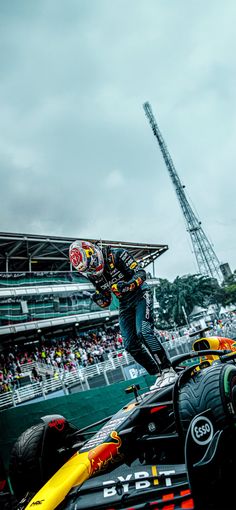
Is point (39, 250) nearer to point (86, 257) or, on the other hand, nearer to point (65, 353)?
point (65, 353)

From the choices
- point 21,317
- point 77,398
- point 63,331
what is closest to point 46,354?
point 21,317

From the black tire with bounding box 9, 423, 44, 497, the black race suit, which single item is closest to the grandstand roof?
the black race suit

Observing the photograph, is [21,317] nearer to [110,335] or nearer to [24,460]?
[110,335]

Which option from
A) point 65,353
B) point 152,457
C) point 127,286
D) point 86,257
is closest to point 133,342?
point 127,286

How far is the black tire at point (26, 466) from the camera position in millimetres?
2830

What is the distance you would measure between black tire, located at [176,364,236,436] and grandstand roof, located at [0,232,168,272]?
21099 millimetres

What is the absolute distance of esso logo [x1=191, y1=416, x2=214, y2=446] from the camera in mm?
2180

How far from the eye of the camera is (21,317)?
79.2 ft

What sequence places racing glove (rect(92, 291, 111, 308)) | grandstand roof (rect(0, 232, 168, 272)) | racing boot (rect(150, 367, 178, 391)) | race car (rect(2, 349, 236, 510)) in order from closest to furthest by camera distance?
1. race car (rect(2, 349, 236, 510))
2. racing boot (rect(150, 367, 178, 391))
3. racing glove (rect(92, 291, 111, 308))
4. grandstand roof (rect(0, 232, 168, 272))

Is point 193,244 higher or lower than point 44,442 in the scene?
higher

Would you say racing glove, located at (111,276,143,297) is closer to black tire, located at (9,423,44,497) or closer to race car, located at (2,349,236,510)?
race car, located at (2,349,236,510)

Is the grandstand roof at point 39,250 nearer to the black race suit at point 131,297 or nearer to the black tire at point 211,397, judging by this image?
the black race suit at point 131,297

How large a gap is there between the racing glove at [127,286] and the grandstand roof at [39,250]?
1963 centimetres

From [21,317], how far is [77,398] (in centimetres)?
1752
